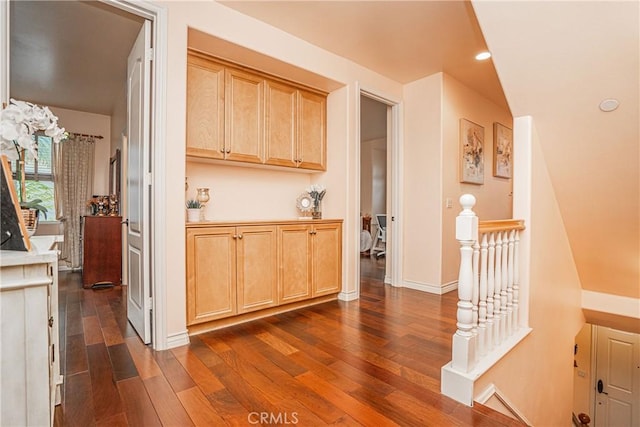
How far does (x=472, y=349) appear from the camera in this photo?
176cm

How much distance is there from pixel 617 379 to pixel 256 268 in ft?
18.1

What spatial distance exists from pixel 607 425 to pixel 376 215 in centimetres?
506

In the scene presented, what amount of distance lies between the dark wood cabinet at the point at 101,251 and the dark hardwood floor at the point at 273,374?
4.23 ft

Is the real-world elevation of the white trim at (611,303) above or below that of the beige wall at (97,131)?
below

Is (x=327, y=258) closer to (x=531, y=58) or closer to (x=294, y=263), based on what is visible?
(x=294, y=263)

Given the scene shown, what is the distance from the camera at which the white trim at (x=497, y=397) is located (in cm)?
176

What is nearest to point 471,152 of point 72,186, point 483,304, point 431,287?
point 431,287

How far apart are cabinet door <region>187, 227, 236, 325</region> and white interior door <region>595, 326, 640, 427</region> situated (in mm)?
5433

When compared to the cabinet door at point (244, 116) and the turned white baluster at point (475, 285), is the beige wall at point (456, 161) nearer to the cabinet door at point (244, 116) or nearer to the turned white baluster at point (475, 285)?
the turned white baluster at point (475, 285)

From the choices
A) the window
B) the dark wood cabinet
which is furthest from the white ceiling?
the window

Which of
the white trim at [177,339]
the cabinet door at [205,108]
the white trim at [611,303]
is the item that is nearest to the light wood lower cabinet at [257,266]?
the white trim at [177,339]

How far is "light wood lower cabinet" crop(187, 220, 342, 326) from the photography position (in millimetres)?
2428

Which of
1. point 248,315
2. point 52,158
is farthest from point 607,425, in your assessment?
point 52,158

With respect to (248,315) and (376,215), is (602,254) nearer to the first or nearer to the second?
(248,315)
